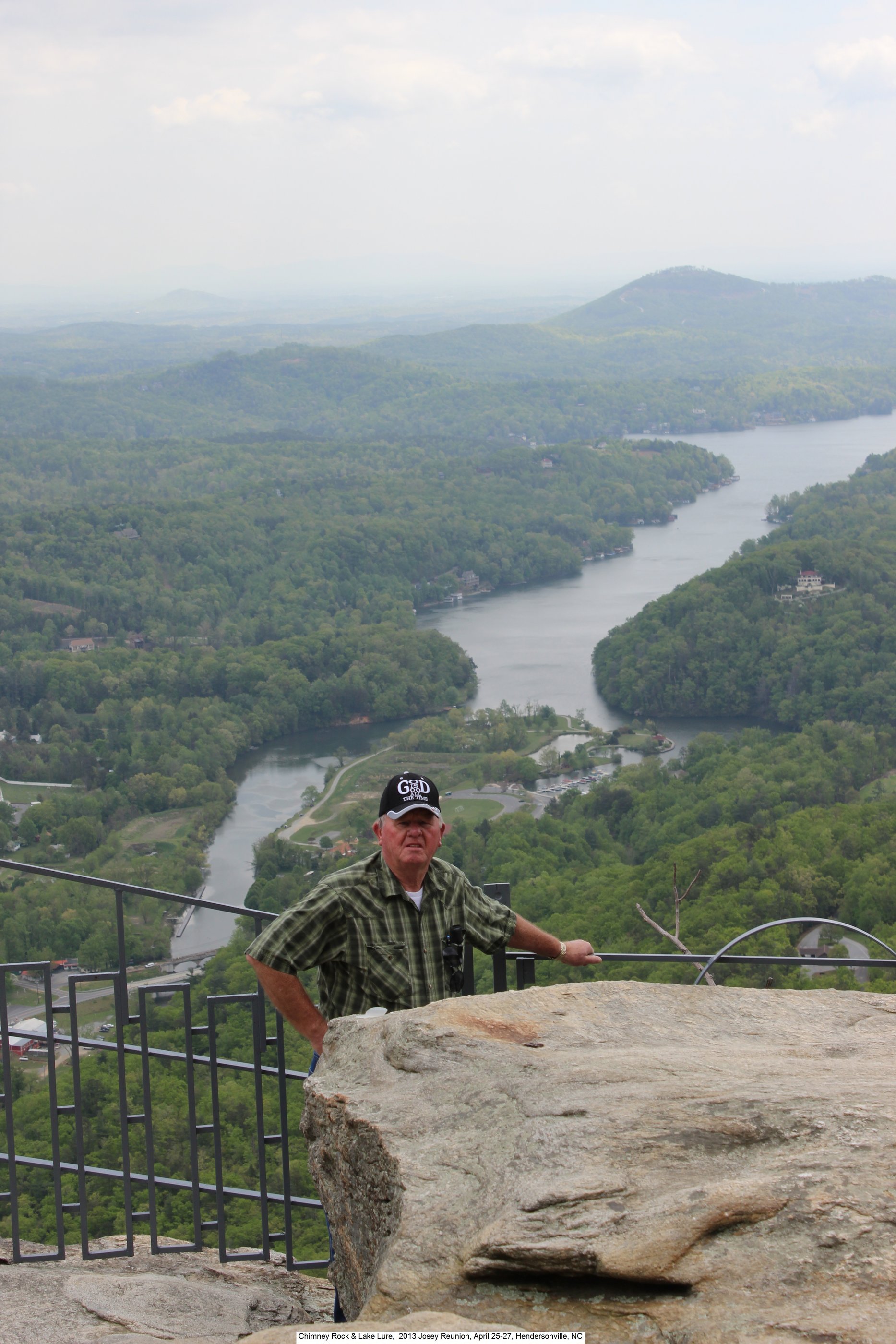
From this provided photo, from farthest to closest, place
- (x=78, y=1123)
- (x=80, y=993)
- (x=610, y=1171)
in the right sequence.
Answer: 1. (x=80, y=993)
2. (x=78, y=1123)
3. (x=610, y=1171)

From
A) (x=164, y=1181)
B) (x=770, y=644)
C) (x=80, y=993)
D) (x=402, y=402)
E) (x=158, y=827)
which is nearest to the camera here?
(x=164, y=1181)

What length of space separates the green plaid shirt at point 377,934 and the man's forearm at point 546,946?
0.14 feet

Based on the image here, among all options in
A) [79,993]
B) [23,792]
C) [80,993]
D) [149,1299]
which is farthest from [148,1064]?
[23,792]

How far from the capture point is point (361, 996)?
3.06 m

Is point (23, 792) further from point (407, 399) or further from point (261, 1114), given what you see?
point (407, 399)

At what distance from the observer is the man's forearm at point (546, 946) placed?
317 cm

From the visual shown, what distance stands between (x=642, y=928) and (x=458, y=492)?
263ft

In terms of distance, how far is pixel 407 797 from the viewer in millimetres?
2932

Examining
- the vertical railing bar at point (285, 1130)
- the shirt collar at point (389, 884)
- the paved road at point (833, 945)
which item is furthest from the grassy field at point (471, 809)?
the shirt collar at point (389, 884)

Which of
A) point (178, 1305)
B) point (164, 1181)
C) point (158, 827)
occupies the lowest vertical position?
point (158, 827)

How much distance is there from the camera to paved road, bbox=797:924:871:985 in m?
22.1

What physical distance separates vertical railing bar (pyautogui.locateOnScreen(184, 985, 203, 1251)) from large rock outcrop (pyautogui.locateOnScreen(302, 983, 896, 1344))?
55 cm

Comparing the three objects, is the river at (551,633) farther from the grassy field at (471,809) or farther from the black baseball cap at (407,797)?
the black baseball cap at (407,797)

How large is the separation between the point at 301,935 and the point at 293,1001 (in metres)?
0.17
